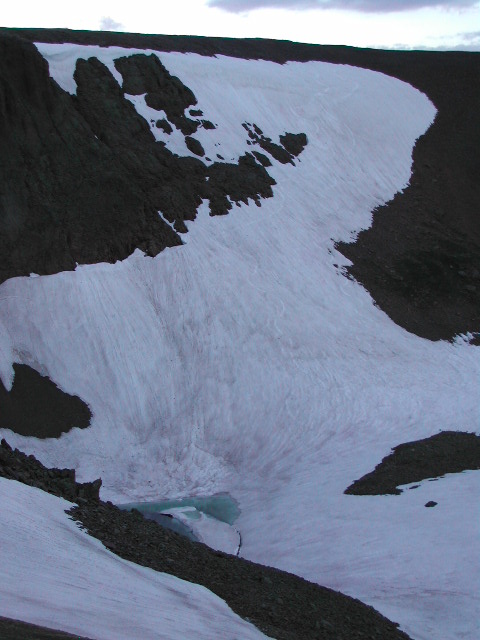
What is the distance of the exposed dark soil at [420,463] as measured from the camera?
70.3 feet

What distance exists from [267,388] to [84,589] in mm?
16848

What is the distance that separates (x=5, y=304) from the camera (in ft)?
85.7

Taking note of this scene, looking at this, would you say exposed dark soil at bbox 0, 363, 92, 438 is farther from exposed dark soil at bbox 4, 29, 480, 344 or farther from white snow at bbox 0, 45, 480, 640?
exposed dark soil at bbox 4, 29, 480, 344

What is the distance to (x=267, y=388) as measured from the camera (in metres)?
27.1

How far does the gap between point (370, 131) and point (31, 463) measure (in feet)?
109

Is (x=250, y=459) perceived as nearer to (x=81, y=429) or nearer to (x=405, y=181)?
(x=81, y=429)

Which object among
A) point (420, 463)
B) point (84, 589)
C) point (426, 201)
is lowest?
point (84, 589)

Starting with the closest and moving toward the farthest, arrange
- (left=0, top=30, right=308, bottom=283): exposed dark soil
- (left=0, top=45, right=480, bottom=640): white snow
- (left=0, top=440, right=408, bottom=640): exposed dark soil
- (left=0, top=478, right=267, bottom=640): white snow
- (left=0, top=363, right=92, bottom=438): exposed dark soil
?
(left=0, top=478, right=267, bottom=640): white snow, (left=0, top=440, right=408, bottom=640): exposed dark soil, (left=0, top=45, right=480, bottom=640): white snow, (left=0, top=363, right=92, bottom=438): exposed dark soil, (left=0, top=30, right=308, bottom=283): exposed dark soil

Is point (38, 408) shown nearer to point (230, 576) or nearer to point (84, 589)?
point (230, 576)

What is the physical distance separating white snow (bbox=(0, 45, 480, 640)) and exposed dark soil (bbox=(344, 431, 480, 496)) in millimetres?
588

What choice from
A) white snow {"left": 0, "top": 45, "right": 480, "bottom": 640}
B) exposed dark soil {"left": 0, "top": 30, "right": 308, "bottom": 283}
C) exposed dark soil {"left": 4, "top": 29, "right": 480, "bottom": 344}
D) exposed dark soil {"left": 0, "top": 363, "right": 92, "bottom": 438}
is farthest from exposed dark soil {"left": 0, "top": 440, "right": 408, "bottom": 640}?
exposed dark soil {"left": 4, "top": 29, "right": 480, "bottom": 344}

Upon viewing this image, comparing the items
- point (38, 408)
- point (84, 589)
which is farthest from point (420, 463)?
point (84, 589)

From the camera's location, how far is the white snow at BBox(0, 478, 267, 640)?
9391mm

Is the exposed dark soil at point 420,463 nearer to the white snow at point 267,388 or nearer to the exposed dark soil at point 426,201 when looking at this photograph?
the white snow at point 267,388
